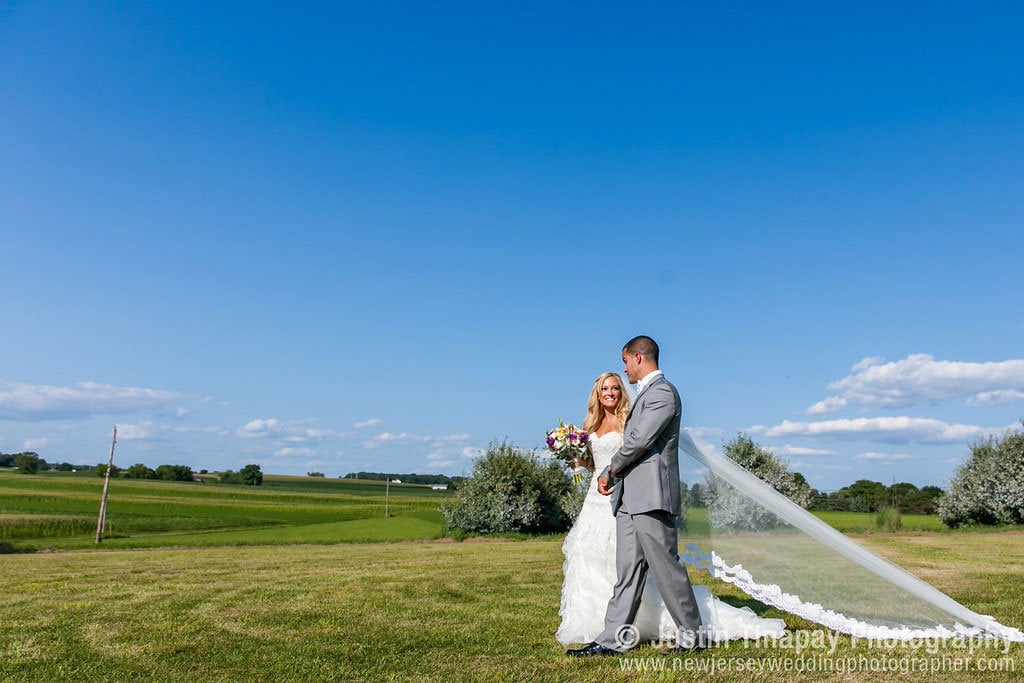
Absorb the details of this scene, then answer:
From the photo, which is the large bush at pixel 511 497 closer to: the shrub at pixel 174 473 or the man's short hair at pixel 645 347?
the man's short hair at pixel 645 347

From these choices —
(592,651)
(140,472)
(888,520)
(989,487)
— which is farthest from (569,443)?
(140,472)

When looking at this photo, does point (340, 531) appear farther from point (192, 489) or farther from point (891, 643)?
point (192, 489)

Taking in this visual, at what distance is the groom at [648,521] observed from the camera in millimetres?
6785

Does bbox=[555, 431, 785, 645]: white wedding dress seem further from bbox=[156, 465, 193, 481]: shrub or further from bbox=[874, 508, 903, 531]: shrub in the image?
bbox=[156, 465, 193, 481]: shrub

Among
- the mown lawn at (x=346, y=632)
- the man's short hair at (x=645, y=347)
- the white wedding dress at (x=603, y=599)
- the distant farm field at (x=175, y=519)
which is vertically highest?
the man's short hair at (x=645, y=347)

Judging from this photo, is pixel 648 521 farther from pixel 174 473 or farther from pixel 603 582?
pixel 174 473

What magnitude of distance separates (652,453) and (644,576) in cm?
123

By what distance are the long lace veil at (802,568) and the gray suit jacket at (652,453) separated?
0.80 meters

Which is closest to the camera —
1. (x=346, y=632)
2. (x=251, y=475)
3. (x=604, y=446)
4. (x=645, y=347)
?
(x=645, y=347)

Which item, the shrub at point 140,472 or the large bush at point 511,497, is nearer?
the large bush at point 511,497

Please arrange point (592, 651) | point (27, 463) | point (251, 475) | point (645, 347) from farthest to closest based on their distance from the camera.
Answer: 1. point (251, 475)
2. point (27, 463)
3. point (645, 347)
4. point (592, 651)

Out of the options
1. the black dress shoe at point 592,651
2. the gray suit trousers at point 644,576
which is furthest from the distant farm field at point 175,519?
the gray suit trousers at point 644,576

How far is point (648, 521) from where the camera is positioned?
685cm

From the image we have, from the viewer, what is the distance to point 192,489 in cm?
9725
